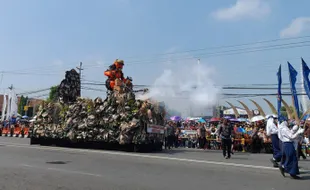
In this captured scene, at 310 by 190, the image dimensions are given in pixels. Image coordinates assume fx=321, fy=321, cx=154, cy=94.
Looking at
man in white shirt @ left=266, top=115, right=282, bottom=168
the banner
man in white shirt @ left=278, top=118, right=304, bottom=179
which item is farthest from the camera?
the banner

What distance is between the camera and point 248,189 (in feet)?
24.9

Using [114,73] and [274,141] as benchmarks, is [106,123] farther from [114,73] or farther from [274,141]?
[274,141]

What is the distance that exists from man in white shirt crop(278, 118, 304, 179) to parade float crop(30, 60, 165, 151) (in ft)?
27.9

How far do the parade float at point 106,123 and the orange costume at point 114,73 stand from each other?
16 centimetres

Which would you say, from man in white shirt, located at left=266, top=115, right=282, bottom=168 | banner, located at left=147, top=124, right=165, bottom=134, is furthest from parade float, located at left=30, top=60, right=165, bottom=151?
man in white shirt, located at left=266, top=115, right=282, bottom=168

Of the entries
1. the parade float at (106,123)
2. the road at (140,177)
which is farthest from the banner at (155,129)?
the road at (140,177)

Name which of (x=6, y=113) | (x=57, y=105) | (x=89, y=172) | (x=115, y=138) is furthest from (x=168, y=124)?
(x=6, y=113)

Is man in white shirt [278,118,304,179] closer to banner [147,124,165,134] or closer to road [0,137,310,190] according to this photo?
road [0,137,310,190]

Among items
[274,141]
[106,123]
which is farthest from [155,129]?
[274,141]

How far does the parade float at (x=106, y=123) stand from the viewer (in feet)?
56.7

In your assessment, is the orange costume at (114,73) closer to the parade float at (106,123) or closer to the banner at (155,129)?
the parade float at (106,123)

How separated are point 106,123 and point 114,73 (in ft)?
11.3

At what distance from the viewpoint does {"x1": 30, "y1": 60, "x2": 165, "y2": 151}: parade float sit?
17.3 meters

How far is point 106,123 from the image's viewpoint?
18.3m
